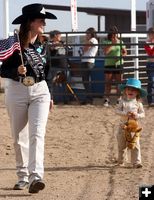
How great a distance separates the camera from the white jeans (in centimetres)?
706

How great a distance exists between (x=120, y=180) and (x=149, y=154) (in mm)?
1858

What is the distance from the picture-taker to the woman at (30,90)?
7.06 meters

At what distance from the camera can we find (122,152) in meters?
8.87

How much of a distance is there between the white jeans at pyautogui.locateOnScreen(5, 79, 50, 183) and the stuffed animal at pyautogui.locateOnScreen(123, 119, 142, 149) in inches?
68.9

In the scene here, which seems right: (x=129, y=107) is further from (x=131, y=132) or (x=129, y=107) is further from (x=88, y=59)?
(x=88, y=59)

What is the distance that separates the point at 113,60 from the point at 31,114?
944 centimetres

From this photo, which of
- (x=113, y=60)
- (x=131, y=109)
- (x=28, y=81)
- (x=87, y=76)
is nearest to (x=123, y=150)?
(x=131, y=109)

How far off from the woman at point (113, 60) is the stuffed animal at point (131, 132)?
24.4 feet

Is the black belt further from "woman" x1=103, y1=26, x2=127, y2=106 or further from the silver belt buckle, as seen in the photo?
"woman" x1=103, y1=26, x2=127, y2=106

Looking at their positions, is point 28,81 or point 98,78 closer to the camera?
point 28,81

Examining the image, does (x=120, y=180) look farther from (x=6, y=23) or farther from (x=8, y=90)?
(x=6, y=23)

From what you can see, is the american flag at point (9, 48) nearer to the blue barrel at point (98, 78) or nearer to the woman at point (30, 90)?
the woman at point (30, 90)

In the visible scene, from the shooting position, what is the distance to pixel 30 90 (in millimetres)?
7117

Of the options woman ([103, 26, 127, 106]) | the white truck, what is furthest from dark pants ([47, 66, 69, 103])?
the white truck
